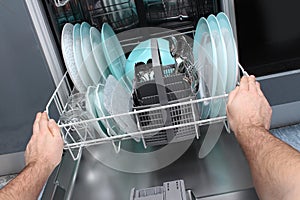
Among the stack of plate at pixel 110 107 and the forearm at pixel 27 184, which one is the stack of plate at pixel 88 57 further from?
the forearm at pixel 27 184

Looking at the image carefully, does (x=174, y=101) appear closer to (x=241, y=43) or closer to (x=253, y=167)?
(x=253, y=167)

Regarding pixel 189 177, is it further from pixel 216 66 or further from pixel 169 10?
pixel 169 10

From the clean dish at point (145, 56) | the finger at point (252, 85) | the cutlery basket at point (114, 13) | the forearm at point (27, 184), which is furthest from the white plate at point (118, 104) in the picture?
the cutlery basket at point (114, 13)

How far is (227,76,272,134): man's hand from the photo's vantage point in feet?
2.59

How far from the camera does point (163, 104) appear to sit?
86cm

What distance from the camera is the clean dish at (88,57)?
3.51 feet

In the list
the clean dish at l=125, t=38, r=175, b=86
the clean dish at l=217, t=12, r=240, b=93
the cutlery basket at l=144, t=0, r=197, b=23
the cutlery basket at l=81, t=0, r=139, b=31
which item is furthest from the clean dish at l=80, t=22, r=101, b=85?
the clean dish at l=217, t=12, r=240, b=93

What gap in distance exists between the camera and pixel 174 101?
874mm

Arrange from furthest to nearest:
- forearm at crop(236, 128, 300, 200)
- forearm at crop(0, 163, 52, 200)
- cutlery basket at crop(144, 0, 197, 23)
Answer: cutlery basket at crop(144, 0, 197, 23)
forearm at crop(0, 163, 52, 200)
forearm at crop(236, 128, 300, 200)

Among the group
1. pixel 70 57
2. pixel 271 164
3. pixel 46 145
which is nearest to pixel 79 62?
pixel 70 57

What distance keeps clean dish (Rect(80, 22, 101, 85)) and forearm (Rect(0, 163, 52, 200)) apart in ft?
1.24

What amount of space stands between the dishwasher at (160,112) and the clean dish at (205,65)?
0.02 meters

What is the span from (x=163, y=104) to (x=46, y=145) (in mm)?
324

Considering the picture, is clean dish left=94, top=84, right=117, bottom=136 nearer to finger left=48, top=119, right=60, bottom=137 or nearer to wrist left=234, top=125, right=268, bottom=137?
finger left=48, top=119, right=60, bottom=137
